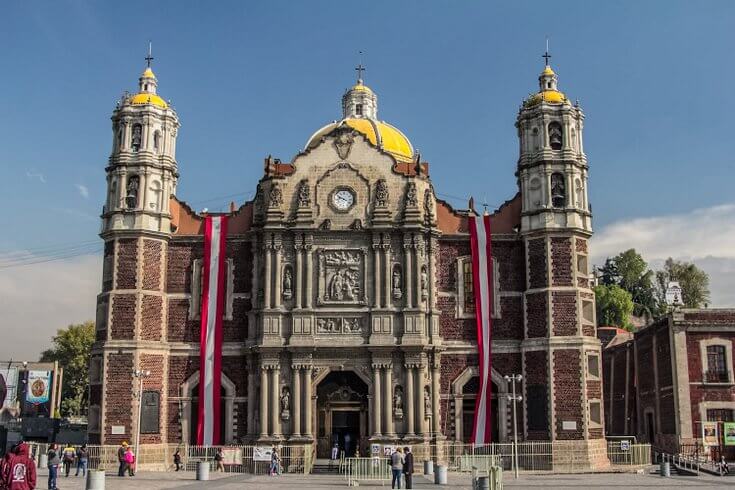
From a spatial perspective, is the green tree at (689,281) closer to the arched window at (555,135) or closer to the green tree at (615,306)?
the green tree at (615,306)

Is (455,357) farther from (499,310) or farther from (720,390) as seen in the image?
(720,390)

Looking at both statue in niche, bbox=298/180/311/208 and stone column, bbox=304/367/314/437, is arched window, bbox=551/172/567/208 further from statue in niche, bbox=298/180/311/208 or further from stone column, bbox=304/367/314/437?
stone column, bbox=304/367/314/437

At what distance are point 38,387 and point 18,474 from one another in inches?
2748

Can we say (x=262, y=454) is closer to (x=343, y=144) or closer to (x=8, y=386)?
(x=343, y=144)

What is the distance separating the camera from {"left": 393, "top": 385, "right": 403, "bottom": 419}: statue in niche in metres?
44.1

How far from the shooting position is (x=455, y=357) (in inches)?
1811

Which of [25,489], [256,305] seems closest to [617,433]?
[256,305]

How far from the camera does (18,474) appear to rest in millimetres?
14719

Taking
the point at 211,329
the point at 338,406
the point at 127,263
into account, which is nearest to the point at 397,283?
the point at 338,406

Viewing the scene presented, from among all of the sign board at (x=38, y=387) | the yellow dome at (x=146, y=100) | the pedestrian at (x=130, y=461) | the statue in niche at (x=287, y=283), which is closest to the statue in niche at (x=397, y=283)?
the statue in niche at (x=287, y=283)

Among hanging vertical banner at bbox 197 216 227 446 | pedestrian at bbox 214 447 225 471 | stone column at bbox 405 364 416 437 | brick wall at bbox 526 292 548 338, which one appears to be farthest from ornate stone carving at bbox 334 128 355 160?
pedestrian at bbox 214 447 225 471

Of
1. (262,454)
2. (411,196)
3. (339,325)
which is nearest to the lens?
(262,454)

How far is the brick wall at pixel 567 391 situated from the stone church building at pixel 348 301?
0.07m

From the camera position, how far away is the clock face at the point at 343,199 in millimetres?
46688
